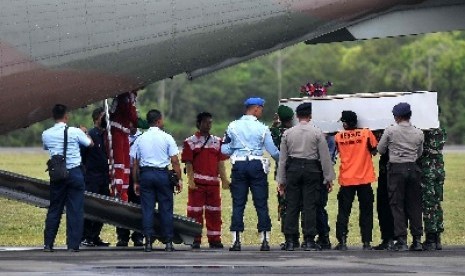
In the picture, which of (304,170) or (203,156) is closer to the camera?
(304,170)

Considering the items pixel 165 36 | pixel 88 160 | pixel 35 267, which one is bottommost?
pixel 35 267

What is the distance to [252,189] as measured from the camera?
1983 centimetres

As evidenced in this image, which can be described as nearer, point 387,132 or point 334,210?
point 387,132

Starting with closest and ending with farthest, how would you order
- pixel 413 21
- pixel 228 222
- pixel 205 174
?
1. pixel 413 21
2. pixel 205 174
3. pixel 228 222

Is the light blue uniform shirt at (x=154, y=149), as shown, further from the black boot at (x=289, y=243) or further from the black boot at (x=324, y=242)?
the black boot at (x=324, y=242)

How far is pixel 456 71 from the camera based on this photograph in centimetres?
9625

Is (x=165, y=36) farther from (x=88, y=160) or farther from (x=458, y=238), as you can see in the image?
(x=458, y=238)

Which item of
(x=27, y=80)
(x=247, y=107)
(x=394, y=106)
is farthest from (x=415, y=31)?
(x=27, y=80)

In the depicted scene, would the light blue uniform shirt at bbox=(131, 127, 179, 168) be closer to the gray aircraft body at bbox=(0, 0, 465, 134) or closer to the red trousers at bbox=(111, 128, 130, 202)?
the red trousers at bbox=(111, 128, 130, 202)

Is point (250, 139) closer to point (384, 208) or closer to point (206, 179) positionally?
point (206, 179)

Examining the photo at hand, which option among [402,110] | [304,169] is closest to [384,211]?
[304,169]

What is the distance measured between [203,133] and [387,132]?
2.75 meters

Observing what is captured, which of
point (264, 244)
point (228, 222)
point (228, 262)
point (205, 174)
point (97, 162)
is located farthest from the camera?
point (228, 222)

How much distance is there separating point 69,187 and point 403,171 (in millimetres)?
4437
